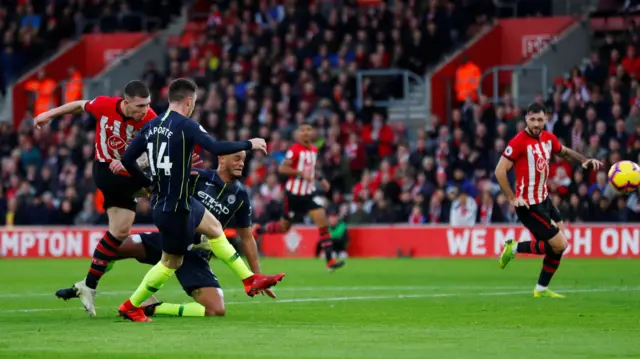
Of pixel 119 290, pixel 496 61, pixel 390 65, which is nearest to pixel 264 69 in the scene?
pixel 390 65

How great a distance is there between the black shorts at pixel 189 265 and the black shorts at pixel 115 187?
21.2 inches

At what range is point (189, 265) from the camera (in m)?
13.0

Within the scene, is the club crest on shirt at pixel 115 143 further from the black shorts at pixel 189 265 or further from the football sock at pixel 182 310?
the football sock at pixel 182 310

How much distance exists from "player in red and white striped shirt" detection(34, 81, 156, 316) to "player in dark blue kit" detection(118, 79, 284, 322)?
1.17m

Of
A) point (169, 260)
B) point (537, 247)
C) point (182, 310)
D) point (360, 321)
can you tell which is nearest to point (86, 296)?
point (182, 310)

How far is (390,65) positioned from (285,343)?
22188 mm

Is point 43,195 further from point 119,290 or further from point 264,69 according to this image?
point 119,290

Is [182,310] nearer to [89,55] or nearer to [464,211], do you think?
[464,211]

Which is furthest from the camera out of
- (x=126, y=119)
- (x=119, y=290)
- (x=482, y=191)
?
(x=482, y=191)

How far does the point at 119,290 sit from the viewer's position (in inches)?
687

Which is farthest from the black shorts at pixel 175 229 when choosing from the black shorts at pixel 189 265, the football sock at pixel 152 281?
the black shorts at pixel 189 265

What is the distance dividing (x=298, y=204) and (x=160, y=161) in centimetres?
1073

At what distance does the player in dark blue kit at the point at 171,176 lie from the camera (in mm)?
11789

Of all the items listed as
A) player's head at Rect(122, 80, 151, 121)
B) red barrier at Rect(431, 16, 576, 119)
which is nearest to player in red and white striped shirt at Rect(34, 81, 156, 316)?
player's head at Rect(122, 80, 151, 121)
